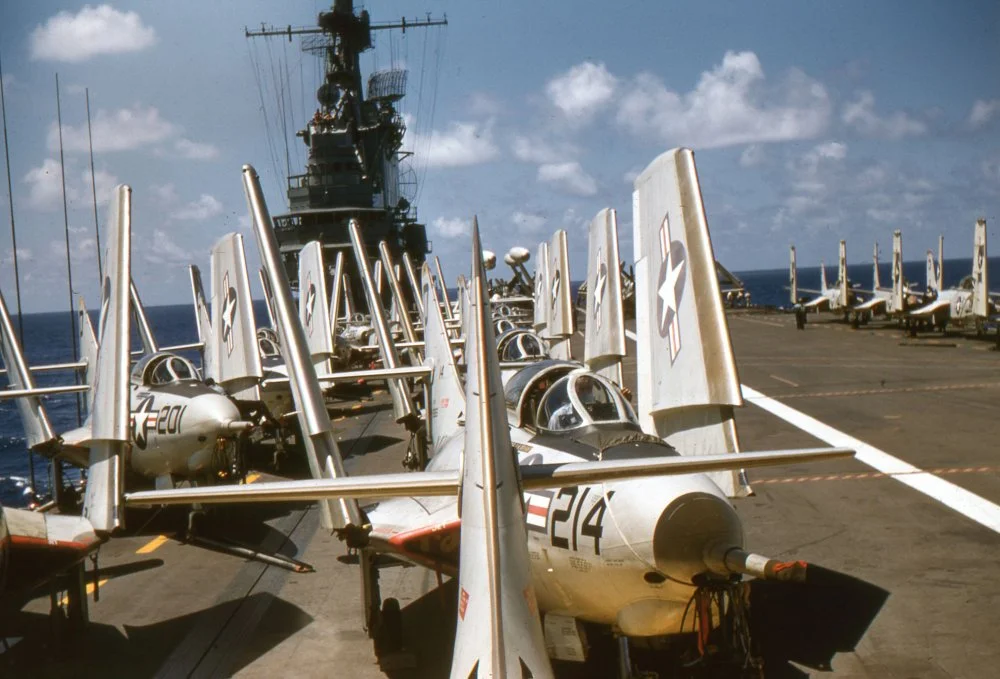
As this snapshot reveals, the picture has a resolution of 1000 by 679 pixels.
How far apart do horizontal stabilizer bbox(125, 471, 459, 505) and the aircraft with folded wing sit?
15 millimetres

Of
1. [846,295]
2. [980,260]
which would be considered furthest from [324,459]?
[846,295]

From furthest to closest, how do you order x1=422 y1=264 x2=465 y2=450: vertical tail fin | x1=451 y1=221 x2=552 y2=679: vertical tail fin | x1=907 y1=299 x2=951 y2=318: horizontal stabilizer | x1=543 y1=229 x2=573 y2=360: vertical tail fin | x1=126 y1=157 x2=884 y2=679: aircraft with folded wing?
x1=907 y1=299 x2=951 y2=318: horizontal stabilizer
x1=543 y1=229 x2=573 y2=360: vertical tail fin
x1=422 y1=264 x2=465 y2=450: vertical tail fin
x1=126 y1=157 x2=884 y2=679: aircraft with folded wing
x1=451 y1=221 x2=552 y2=679: vertical tail fin

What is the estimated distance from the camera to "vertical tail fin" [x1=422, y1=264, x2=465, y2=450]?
43.3 feet

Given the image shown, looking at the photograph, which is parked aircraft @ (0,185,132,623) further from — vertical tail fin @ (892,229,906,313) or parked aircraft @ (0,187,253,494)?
vertical tail fin @ (892,229,906,313)

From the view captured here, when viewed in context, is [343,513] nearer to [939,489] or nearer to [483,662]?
[483,662]

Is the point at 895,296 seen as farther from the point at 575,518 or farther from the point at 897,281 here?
the point at 575,518

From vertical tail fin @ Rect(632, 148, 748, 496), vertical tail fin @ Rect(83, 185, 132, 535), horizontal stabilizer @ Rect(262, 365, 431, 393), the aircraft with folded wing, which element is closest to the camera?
the aircraft with folded wing

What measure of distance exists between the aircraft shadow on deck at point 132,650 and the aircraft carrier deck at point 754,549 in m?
0.03

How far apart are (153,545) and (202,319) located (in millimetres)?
9838

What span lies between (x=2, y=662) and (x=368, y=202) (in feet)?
155

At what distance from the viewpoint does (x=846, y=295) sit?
185 ft

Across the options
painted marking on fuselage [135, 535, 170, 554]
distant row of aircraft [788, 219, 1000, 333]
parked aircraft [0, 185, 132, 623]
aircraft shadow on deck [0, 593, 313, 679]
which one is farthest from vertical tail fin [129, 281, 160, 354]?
distant row of aircraft [788, 219, 1000, 333]

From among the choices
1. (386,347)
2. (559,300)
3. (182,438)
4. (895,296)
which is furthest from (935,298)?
(182,438)

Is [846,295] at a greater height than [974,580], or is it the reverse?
[846,295]
